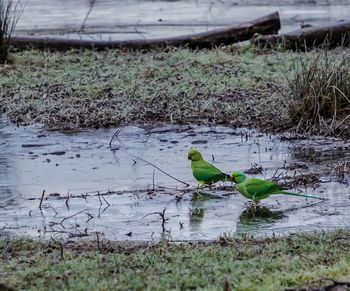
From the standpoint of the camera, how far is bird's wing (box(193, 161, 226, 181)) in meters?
7.62

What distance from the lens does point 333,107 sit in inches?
381

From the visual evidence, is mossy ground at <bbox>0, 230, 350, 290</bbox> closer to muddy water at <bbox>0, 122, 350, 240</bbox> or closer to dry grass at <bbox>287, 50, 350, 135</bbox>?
muddy water at <bbox>0, 122, 350, 240</bbox>

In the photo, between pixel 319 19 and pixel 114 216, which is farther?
pixel 319 19

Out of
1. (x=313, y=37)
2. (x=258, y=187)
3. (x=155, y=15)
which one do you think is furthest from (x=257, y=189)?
(x=155, y=15)

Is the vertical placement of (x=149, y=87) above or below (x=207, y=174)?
above

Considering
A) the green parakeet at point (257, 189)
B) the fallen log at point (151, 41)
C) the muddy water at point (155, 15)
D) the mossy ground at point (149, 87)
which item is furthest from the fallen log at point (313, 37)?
the green parakeet at point (257, 189)

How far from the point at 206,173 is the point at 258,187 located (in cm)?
63

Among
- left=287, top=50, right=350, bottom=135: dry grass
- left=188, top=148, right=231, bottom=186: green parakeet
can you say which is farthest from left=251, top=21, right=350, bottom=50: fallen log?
left=188, top=148, right=231, bottom=186: green parakeet

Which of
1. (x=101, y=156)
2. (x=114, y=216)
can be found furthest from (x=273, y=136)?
(x=114, y=216)

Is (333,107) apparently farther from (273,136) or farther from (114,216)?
(114,216)

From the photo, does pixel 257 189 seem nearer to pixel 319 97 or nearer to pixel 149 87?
pixel 319 97

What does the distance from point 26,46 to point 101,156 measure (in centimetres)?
517

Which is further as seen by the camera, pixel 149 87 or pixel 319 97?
pixel 149 87

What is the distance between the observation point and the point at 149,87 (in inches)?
447
